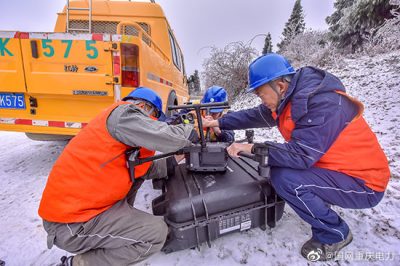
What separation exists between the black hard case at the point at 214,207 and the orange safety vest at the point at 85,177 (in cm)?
50

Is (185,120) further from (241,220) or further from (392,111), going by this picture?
(392,111)

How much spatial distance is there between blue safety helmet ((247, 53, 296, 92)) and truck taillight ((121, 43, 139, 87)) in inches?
59.4

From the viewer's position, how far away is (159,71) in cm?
338

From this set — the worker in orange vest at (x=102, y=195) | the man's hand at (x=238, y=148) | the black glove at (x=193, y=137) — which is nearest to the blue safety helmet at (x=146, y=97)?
the worker in orange vest at (x=102, y=195)

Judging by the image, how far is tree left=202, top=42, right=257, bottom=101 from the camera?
1116 centimetres

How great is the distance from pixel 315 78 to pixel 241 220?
1.22 metres

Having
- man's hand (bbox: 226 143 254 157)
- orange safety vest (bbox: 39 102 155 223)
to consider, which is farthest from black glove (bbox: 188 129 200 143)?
orange safety vest (bbox: 39 102 155 223)

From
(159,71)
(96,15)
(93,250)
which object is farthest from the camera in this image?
(96,15)

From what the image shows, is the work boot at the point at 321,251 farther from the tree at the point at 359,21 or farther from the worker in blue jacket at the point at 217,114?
the tree at the point at 359,21

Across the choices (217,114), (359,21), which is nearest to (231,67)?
(359,21)

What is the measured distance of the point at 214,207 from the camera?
1674 mm

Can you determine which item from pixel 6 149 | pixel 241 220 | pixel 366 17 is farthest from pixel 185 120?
pixel 366 17

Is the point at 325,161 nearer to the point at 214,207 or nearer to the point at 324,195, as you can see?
the point at 324,195

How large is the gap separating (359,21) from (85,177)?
30.4ft
